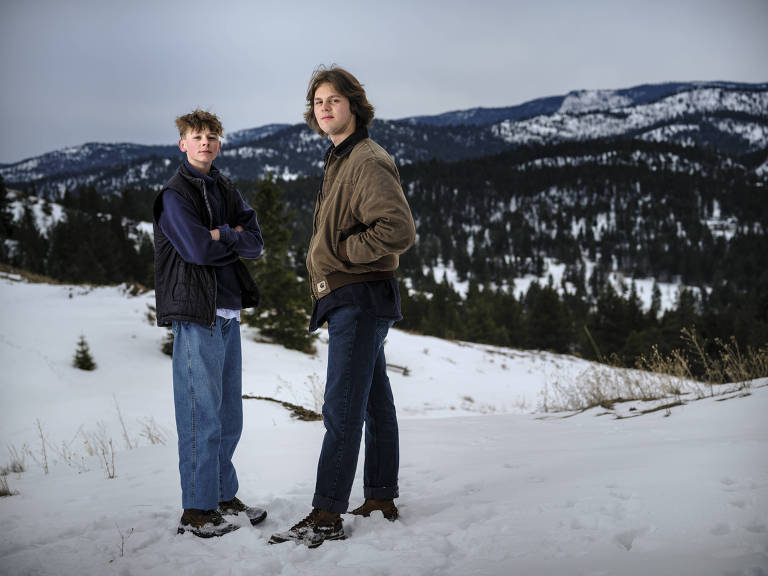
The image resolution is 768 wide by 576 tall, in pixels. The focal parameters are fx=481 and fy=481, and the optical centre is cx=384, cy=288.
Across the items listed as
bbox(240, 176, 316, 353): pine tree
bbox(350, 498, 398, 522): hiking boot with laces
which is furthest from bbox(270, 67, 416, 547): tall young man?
bbox(240, 176, 316, 353): pine tree

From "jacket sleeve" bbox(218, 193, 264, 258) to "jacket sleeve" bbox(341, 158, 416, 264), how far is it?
66 cm

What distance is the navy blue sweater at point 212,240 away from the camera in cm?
260

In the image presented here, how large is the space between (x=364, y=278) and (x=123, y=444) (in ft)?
20.4

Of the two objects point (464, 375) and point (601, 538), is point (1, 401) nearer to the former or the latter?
point (601, 538)

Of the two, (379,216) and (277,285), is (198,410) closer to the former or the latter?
(379,216)

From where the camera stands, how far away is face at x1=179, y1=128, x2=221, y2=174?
281 centimetres

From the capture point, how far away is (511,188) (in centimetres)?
18800

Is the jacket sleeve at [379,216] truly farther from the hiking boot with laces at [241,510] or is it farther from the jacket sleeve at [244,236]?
the hiking boot with laces at [241,510]

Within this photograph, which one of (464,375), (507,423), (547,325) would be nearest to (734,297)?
(547,325)

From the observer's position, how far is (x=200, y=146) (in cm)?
281

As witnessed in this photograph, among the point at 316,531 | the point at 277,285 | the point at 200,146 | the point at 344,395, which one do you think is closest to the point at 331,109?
the point at 200,146

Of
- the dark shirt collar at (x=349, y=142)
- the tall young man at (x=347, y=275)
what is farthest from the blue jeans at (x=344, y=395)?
the dark shirt collar at (x=349, y=142)

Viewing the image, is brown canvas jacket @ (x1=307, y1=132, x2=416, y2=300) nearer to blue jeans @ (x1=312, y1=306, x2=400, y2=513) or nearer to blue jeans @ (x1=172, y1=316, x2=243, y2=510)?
blue jeans @ (x1=312, y1=306, x2=400, y2=513)

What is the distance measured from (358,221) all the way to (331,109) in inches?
24.5
